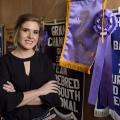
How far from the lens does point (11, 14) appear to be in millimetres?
2705

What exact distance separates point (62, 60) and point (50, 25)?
350mm

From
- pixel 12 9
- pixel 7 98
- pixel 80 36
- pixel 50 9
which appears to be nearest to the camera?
pixel 7 98

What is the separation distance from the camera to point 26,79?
158 cm

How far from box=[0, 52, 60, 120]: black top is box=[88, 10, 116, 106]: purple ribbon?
0.25 meters

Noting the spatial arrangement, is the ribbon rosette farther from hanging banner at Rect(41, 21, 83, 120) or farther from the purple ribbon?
hanging banner at Rect(41, 21, 83, 120)

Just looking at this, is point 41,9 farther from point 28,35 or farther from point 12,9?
point 28,35

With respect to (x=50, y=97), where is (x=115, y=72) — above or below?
above

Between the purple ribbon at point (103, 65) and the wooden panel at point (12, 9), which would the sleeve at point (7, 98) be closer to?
the purple ribbon at point (103, 65)

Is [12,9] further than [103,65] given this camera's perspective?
Yes

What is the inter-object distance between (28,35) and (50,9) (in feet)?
1.95

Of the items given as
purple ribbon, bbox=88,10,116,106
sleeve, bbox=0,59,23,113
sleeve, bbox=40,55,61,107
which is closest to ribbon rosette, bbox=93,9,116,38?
purple ribbon, bbox=88,10,116,106

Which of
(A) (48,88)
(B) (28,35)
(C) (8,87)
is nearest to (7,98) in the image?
(C) (8,87)

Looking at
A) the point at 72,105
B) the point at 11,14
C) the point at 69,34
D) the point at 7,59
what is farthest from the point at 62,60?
the point at 11,14

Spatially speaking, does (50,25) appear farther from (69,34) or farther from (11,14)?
(11,14)
